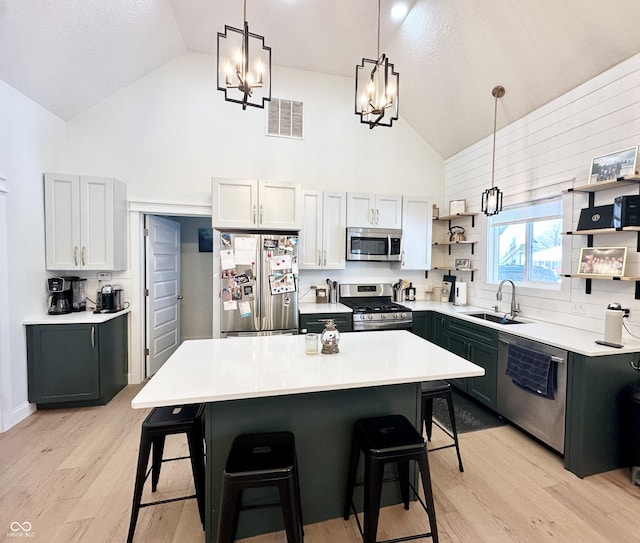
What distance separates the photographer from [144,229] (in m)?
3.69

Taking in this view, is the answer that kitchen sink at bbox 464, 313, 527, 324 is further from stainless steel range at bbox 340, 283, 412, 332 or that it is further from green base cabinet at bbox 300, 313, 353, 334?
green base cabinet at bbox 300, 313, 353, 334

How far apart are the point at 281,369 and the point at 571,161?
321cm

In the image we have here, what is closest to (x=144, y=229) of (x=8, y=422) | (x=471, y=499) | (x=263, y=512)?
(x=8, y=422)

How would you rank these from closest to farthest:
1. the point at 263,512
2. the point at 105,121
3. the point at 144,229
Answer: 1. the point at 263,512
2. the point at 105,121
3. the point at 144,229

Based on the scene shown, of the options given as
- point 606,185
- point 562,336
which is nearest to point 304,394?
point 562,336

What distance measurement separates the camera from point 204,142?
3748 mm

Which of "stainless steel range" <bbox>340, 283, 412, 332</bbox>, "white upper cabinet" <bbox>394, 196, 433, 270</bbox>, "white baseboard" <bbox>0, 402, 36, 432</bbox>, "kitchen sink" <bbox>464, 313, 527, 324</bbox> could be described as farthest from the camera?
"white upper cabinet" <bbox>394, 196, 433, 270</bbox>

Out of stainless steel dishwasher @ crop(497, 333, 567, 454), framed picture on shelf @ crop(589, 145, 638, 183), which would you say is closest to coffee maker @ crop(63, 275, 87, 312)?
stainless steel dishwasher @ crop(497, 333, 567, 454)

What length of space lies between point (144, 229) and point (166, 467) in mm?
2700

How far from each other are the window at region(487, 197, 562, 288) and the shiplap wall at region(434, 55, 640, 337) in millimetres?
118

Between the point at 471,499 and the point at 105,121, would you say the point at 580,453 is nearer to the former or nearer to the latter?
the point at 471,499

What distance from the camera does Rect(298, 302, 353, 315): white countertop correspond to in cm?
355

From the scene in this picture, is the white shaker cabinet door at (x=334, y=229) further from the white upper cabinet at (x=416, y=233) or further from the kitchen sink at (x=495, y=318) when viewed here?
the kitchen sink at (x=495, y=318)

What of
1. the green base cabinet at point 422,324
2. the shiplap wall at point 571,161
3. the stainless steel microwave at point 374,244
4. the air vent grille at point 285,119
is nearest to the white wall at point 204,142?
the air vent grille at point 285,119
